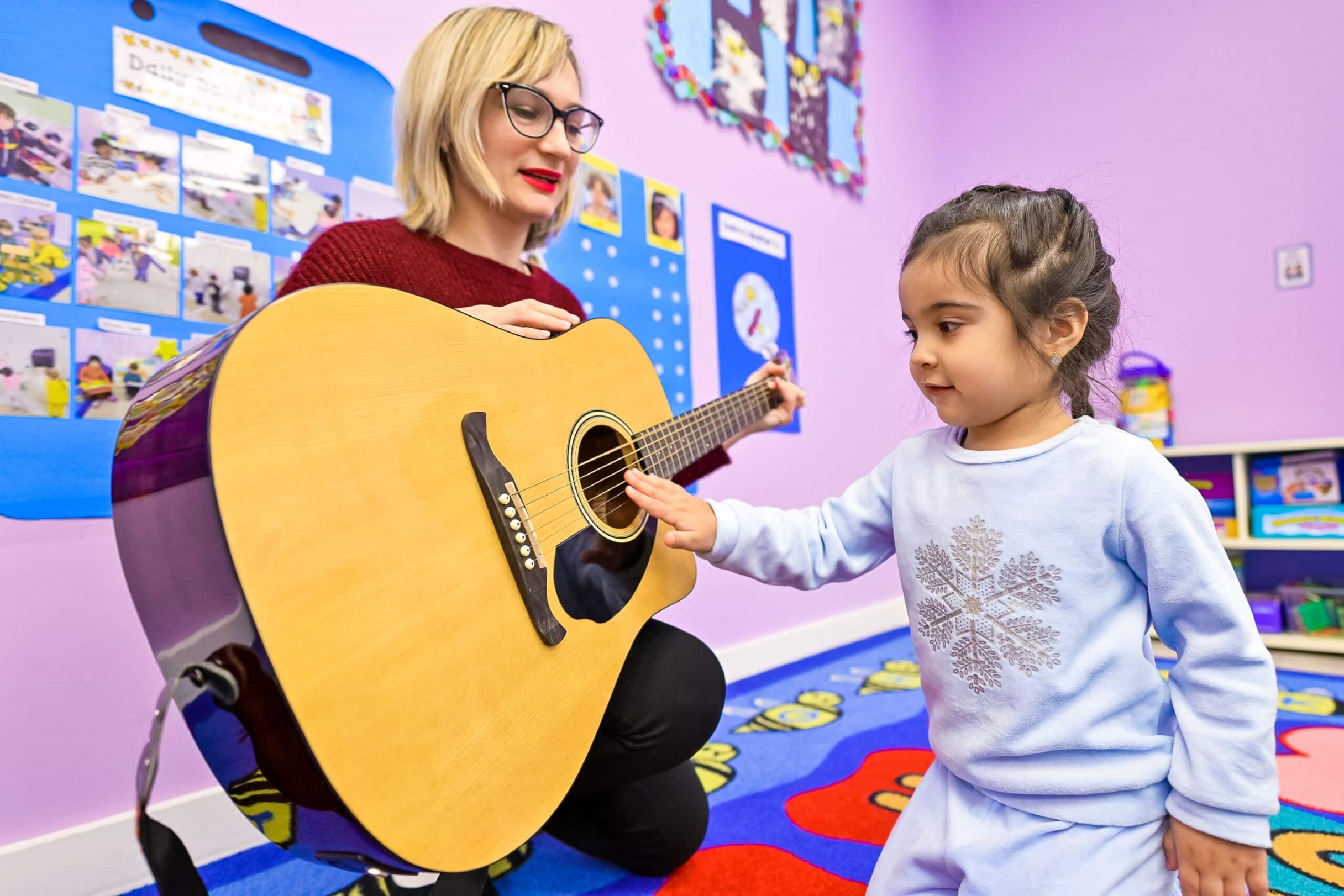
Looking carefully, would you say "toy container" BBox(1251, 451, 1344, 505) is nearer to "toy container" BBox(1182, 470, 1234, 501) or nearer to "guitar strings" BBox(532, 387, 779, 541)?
"toy container" BBox(1182, 470, 1234, 501)

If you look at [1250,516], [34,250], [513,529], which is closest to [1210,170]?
[1250,516]

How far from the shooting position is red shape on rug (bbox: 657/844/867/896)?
1011 millimetres

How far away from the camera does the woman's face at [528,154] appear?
3.64ft

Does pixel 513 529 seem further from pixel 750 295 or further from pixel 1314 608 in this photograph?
pixel 1314 608

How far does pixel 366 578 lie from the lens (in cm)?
59

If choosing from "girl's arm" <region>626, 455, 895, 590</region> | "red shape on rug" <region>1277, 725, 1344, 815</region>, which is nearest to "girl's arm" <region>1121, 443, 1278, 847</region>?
"girl's arm" <region>626, 455, 895, 590</region>

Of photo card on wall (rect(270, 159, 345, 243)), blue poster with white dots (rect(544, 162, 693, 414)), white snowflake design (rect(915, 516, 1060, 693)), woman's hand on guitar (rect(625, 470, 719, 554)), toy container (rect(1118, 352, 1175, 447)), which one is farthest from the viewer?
toy container (rect(1118, 352, 1175, 447))

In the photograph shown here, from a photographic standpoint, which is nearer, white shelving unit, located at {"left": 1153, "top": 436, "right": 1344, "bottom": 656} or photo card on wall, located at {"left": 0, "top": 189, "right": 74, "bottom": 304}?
photo card on wall, located at {"left": 0, "top": 189, "right": 74, "bottom": 304}

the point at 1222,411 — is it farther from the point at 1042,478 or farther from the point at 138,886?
the point at 138,886

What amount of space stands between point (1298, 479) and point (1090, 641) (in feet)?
6.94

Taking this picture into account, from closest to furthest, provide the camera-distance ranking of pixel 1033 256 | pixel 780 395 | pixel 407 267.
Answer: pixel 1033 256 → pixel 407 267 → pixel 780 395

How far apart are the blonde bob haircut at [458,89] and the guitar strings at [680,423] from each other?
42cm

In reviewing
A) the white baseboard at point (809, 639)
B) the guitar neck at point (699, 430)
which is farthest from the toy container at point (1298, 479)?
the guitar neck at point (699, 430)

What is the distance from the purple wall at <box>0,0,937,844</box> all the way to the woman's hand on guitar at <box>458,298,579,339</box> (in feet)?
1.80
